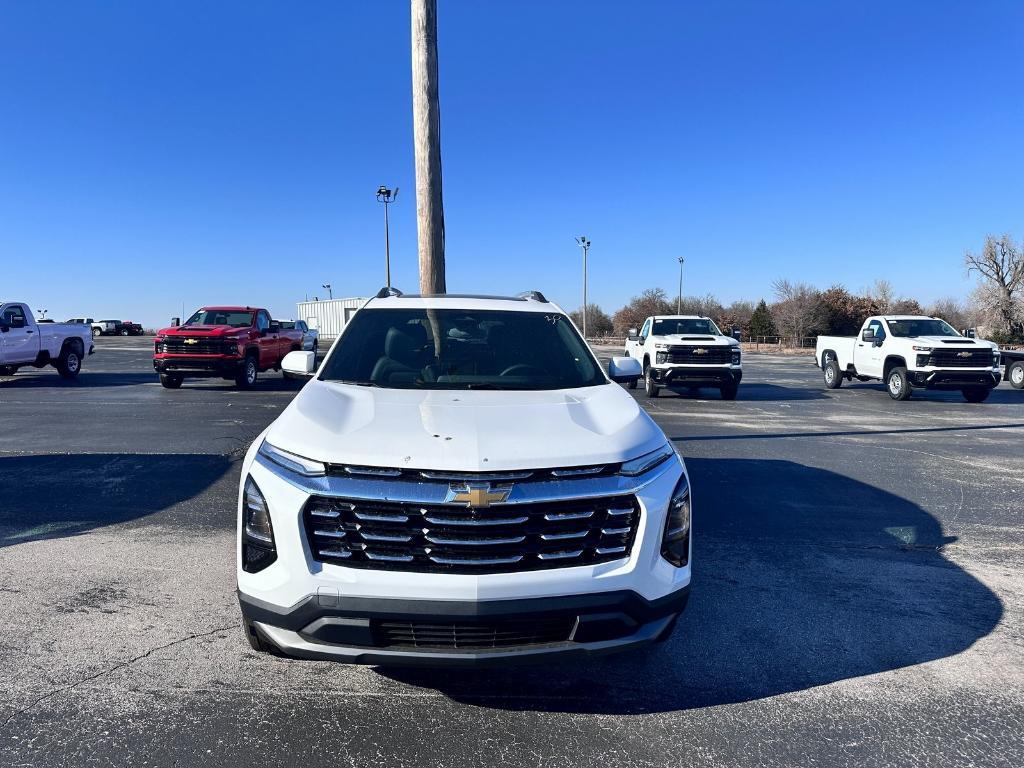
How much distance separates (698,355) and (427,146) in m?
8.39

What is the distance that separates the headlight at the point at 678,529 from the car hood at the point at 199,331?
1451 centimetres

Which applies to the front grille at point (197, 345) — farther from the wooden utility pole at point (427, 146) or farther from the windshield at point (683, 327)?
the windshield at point (683, 327)

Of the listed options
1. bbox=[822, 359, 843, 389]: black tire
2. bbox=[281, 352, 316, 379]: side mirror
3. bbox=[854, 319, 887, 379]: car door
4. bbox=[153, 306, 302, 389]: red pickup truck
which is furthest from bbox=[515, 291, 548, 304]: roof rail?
bbox=[822, 359, 843, 389]: black tire

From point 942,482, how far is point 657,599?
19.2ft

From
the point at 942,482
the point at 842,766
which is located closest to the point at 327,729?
the point at 842,766

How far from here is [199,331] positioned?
15367 millimetres

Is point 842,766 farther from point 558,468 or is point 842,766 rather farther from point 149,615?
point 149,615

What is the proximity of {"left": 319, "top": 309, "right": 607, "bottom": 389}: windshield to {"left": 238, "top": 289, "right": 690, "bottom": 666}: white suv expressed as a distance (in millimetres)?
1029

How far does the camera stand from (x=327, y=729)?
8.88ft

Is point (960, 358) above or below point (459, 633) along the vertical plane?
above

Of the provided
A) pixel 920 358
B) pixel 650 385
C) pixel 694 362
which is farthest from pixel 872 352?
pixel 650 385

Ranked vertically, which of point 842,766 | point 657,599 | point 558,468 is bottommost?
point 842,766

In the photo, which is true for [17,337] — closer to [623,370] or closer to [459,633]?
[623,370]

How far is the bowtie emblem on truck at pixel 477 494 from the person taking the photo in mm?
2566
